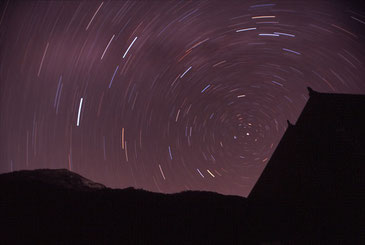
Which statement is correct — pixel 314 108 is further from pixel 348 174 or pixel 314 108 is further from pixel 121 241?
pixel 121 241

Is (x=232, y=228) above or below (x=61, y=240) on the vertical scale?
below

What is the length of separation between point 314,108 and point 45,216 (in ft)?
52.0

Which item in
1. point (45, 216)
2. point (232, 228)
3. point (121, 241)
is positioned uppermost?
point (45, 216)

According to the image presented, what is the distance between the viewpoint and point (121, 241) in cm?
556

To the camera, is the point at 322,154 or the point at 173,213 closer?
the point at 173,213

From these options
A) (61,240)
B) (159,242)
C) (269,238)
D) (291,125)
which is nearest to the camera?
(61,240)

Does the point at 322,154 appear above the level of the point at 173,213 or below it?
above

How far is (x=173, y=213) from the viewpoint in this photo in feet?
21.9

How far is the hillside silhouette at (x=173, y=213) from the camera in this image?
566cm

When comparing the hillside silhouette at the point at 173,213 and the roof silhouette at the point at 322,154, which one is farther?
the roof silhouette at the point at 322,154

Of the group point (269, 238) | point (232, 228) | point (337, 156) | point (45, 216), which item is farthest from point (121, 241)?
point (337, 156)

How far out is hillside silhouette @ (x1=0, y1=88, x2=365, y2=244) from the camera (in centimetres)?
566

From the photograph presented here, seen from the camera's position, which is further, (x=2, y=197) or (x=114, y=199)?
(x=114, y=199)

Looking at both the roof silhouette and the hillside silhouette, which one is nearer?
the hillside silhouette
